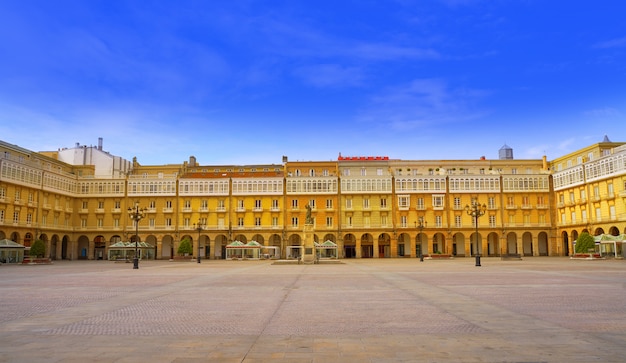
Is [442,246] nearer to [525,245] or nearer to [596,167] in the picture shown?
[525,245]

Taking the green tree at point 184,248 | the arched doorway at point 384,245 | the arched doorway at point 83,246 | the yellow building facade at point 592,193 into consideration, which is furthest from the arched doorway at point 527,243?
the arched doorway at point 83,246

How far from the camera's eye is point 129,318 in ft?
40.5

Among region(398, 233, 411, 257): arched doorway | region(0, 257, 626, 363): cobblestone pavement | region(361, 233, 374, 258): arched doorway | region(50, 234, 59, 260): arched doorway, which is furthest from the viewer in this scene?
region(361, 233, 374, 258): arched doorway

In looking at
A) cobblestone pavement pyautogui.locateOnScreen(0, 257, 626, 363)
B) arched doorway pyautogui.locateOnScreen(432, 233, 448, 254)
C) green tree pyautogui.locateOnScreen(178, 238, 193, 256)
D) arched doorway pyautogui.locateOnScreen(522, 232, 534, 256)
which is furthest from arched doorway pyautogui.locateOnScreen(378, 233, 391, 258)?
cobblestone pavement pyautogui.locateOnScreen(0, 257, 626, 363)

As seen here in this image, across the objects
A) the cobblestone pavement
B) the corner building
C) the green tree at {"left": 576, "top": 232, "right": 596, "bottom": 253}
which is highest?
the corner building

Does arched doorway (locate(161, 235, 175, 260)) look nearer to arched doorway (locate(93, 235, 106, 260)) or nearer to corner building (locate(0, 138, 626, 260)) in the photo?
corner building (locate(0, 138, 626, 260))

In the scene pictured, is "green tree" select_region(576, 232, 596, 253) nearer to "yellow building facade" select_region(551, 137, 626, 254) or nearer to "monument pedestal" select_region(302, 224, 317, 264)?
"yellow building facade" select_region(551, 137, 626, 254)

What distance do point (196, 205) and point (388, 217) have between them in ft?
96.4

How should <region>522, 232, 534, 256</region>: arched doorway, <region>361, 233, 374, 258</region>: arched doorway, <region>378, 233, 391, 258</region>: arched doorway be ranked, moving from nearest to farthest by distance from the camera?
<region>522, 232, 534, 256</region>: arched doorway → <region>378, 233, 391, 258</region>: arched doorway → <region>361, 233, 374, 258</region>: arched doorway

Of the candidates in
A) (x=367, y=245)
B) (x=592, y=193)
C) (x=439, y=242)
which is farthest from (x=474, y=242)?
(x=592, y=193)

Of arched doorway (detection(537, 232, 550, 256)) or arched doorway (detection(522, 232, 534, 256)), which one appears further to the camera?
arched doorway (detection(522, 232, 534, 256))

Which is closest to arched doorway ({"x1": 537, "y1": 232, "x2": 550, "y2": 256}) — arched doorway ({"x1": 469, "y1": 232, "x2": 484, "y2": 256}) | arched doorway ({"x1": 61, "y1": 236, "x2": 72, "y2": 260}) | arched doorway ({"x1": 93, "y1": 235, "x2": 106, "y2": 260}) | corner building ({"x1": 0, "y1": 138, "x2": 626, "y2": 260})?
corner building ({"x1": 0, "y1": 138, "x2": 626, "y2": 260})

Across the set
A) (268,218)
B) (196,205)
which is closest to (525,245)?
(268,218)

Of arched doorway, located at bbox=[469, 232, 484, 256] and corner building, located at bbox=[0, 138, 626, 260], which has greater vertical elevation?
corner building, located at bbox=[0, 138, 626, 260]
